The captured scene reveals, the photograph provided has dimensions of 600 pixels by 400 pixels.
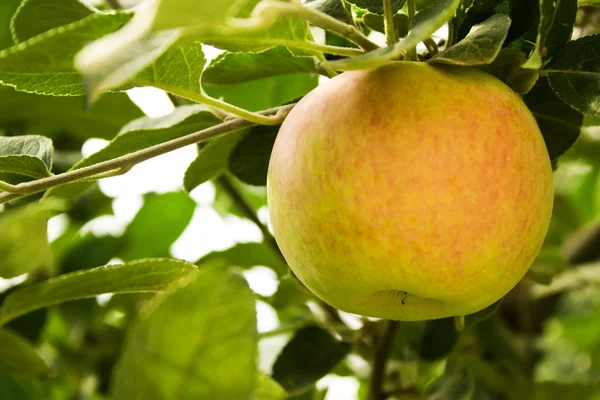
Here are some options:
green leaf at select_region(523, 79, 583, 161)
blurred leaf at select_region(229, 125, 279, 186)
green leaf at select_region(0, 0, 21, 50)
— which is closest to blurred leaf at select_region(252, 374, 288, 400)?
blurred leaf at select_region(229, 125, 279, 186)

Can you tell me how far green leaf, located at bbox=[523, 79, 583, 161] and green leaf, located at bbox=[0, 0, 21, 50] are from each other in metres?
0.68

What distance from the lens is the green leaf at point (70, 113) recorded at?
94cm

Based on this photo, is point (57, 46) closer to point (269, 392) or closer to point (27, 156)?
point (27, 156)

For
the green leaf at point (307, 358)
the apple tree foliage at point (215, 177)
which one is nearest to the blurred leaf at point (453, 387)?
the apple tree foliage at point (215, 177)

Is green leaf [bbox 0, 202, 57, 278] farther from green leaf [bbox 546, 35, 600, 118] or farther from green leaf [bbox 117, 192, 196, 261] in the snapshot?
green leaf [bbox 117, 192, 196, 261]

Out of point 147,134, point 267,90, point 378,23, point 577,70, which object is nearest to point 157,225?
point 267,90

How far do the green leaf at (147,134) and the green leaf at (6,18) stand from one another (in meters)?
0.40

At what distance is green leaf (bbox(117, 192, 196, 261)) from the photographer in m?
1.19

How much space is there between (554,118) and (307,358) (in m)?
0.40

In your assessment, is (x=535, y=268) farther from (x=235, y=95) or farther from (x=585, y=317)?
(x=585, y=317)

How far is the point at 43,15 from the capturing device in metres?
0.60

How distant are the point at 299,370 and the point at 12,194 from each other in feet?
1.32

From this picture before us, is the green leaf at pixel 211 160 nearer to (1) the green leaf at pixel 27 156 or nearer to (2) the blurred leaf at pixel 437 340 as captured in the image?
(1) the green leaf at pixel 27 156

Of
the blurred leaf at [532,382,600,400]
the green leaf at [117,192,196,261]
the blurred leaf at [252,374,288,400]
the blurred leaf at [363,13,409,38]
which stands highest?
the blurred leaf at [363,13,409,38]
